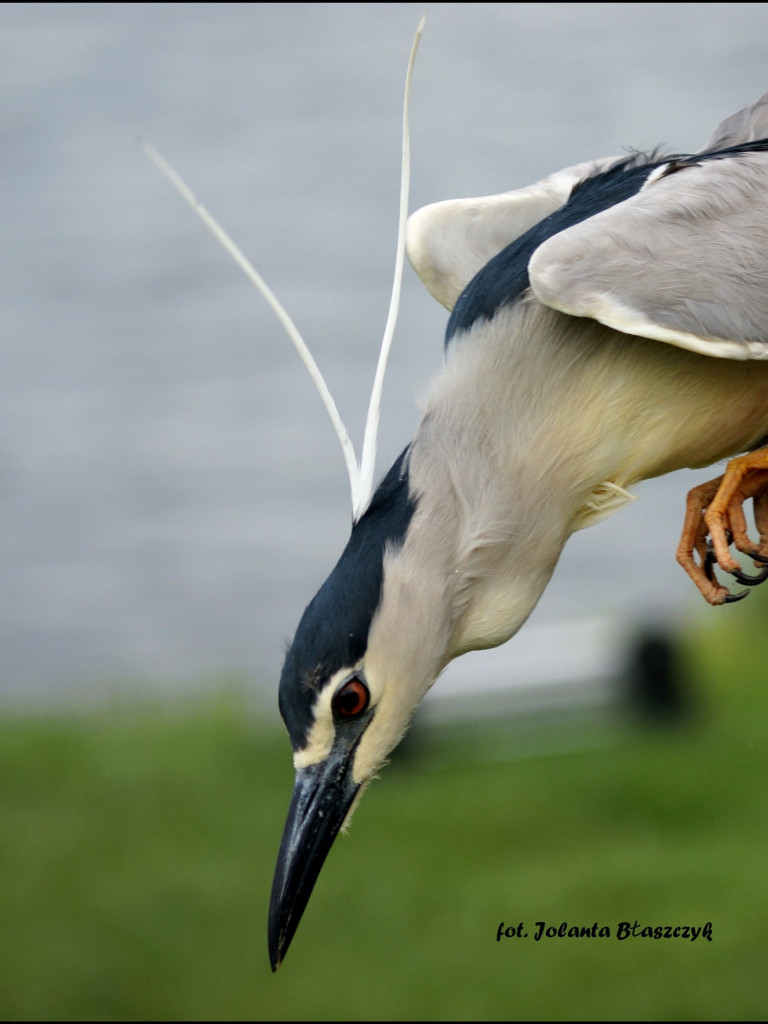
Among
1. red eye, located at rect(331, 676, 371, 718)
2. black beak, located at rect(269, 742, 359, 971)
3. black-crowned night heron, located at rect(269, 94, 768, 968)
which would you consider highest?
black-crowned night heron, located at rect(269, 94, 768, 968)

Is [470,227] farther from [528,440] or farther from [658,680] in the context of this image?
[658,680]

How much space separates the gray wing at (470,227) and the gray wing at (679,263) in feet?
1.33

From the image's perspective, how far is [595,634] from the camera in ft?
20.6

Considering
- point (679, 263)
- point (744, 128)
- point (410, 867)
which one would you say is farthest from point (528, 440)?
point (410, 867)

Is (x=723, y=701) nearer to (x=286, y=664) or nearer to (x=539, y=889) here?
(x=539, y=889)

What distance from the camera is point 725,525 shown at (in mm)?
2521

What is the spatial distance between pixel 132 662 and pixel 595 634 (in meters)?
2.32

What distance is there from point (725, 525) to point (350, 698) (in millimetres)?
706

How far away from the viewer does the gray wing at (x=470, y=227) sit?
283 centimetres

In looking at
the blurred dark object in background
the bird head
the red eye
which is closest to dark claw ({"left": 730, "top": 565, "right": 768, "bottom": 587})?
the bird head

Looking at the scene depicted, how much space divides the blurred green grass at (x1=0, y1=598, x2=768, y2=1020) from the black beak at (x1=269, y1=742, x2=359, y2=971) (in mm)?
2945

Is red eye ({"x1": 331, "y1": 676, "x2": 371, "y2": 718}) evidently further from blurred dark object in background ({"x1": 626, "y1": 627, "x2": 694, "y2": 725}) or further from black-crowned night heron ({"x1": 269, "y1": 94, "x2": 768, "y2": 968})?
blurred dark object in background ({"x1": 626, "y1": 627, "x2": 694, "y2": 725})

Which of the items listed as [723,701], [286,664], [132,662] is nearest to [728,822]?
[723,701]

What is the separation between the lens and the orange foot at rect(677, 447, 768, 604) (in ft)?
8.14
